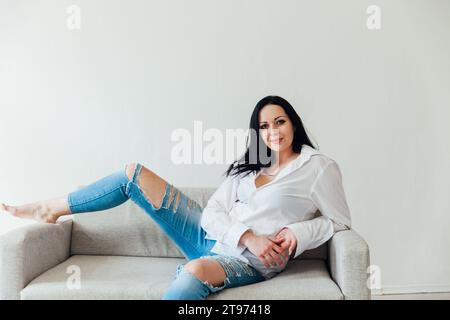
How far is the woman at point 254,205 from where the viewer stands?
1678mm

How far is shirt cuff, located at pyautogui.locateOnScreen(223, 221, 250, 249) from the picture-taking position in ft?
5.54

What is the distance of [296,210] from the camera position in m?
1.78

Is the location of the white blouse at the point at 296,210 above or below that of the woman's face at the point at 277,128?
below

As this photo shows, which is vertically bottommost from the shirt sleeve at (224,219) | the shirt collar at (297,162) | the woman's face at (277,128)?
the shirt sleeve at (224,219)

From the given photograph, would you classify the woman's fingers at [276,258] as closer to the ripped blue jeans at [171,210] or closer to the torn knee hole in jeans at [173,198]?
the ripped blue jeans at [171,210]

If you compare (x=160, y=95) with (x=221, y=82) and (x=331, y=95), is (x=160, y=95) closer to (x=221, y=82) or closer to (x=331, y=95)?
(x=221, y=82)

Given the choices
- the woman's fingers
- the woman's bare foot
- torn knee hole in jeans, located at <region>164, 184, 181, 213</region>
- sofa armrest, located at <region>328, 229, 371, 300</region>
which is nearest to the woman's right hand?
the woman's fingers

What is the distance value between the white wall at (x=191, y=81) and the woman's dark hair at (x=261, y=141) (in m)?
0.55

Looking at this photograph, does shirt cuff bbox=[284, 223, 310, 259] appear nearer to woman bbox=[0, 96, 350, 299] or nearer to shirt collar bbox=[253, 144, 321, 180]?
woman bbox=[0, 96, 350, 299]

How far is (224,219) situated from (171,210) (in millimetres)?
226

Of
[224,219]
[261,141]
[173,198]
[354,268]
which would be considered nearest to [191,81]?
[261,141]

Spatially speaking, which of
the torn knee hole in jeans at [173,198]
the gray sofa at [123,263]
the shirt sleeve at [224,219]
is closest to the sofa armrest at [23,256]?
the gray sofa at [123,263]

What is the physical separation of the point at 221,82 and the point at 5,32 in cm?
127

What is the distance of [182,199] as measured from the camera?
1.92m
